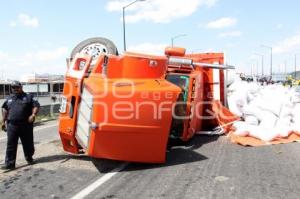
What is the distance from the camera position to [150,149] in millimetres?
8039

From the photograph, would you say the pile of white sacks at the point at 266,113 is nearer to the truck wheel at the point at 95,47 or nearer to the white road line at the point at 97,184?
the truck wheel at the point at 95,47

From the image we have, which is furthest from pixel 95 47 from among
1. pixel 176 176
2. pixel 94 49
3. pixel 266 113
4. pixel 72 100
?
pixel 266 113

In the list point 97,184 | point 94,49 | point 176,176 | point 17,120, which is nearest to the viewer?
point 97,184

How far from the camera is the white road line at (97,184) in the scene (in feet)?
20.9

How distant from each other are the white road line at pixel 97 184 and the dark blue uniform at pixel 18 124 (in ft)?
5.97

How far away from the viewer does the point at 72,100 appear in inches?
333

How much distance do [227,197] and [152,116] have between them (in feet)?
7.40

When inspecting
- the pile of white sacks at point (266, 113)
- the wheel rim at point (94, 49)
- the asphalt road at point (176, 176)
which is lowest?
the asphalt road at point (176, 176)

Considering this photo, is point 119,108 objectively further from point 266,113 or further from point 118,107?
point 266,113

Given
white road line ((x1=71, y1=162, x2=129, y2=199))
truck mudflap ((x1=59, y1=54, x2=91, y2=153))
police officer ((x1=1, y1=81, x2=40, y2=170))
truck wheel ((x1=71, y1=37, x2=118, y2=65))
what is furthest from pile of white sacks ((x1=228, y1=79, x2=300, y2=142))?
police officer ((x1=1, y1=81, x2=40, y2=170))

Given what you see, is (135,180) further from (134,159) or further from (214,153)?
(214,153)

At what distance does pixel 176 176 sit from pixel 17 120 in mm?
3044

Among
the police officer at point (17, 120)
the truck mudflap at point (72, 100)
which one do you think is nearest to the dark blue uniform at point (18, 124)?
the police officer at point (17, 120)

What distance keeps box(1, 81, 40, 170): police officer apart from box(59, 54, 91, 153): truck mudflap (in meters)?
0.55
